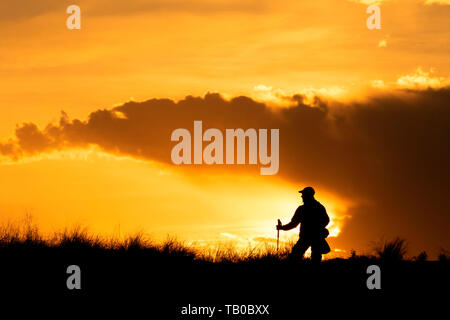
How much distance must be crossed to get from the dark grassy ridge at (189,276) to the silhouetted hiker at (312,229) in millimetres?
319

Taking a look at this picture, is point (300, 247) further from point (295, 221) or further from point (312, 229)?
point (295, 221)

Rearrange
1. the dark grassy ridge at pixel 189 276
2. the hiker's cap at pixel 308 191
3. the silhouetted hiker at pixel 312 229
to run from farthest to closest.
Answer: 1. the hiker's cap at pixel 308 191
2. the silhouetted hiker at pixel 312 229
3. the dark grassy ridge at pixel 189 276

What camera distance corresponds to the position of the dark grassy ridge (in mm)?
15891

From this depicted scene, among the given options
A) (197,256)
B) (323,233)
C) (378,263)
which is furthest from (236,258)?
(378,263)

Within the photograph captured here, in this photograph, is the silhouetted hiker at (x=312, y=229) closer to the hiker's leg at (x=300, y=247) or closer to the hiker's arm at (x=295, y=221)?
the hiker's leg at (x=300, y=247)

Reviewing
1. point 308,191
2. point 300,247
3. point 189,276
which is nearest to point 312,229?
point 300,247

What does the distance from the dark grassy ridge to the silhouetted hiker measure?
0.32 metres

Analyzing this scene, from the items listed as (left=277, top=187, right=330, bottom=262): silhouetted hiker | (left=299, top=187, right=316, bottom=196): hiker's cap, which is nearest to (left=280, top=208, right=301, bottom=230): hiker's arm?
(left=277, top=187, right=330, bottom=262): silhouetted hiker

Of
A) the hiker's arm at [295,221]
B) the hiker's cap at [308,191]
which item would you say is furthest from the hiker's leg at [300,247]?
the hiker's cap at [308,191]

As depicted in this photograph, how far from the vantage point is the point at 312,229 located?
19.2 metres

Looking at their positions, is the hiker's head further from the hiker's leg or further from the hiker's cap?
the hiker's leg

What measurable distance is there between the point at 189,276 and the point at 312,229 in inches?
140

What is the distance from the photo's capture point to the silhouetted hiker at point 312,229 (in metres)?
19.2

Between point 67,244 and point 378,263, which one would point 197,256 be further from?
point 378,263
